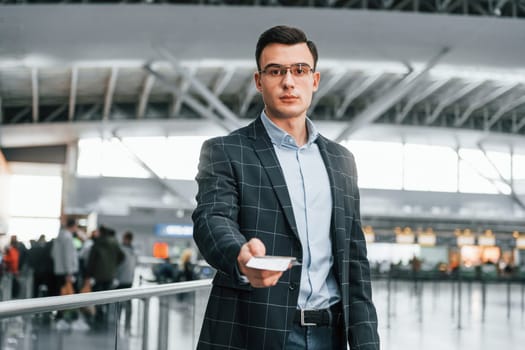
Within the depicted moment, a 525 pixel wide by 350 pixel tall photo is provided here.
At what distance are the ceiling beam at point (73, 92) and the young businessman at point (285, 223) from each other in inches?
1164

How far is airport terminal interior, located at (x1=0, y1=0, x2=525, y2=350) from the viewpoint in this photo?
2097cm

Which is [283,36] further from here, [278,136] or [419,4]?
[419,4]

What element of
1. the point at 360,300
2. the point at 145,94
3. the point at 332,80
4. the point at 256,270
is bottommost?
the point at 360,300

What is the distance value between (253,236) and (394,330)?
11.7 meters

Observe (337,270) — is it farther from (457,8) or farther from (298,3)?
(457,8)

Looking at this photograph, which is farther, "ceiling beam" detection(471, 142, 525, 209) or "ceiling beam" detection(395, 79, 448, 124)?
"ceiling beam" detection(471, 142, 525, 209)

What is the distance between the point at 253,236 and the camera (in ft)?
7.12

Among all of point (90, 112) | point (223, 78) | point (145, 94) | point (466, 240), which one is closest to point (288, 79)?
point (223, 78)

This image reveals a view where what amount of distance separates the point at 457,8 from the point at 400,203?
20125 millimetres

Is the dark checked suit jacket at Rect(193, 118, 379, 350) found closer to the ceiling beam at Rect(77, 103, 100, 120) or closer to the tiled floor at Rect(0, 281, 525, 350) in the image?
the tiled floor at Rect(0, 281, 525, 350)

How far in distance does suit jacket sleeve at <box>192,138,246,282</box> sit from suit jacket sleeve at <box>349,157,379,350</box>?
1.44ft

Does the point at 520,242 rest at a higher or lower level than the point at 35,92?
lower

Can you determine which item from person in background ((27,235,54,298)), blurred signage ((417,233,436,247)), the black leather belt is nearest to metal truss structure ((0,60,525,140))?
blurred signage ((417,233,436,247))

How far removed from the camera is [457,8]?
79.6 feet
